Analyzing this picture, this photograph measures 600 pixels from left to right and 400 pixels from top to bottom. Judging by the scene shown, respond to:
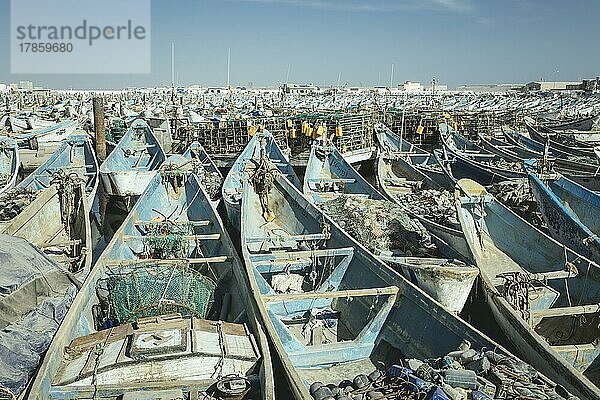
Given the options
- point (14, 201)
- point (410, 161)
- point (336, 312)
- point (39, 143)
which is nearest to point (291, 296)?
point (336, 312)

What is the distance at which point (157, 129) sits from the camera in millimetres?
25219

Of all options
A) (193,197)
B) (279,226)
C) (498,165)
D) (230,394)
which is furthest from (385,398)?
Result: (498,165)

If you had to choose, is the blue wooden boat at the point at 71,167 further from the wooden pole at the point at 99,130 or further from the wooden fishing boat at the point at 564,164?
the wooden fishing boat at the point at 564,164

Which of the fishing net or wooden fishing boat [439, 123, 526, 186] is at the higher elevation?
wooden fishing boat [439, 123, 526, 186]

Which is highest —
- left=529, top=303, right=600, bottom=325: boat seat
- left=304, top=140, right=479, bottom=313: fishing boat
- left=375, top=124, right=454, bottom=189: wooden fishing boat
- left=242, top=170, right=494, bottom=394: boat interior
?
left=375, top=124, right=454, bottom=189: wooden fishing boat

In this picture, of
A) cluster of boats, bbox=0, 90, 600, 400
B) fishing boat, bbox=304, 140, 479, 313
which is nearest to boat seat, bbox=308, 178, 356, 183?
fishing boat, bbox=304, 140, 479, 313

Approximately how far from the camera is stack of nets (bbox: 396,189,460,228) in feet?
43.2

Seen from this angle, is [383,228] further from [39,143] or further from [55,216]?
[39,143]

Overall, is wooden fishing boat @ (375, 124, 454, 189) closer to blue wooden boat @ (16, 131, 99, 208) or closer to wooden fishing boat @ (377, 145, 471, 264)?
wooden fishing boat @ (377, 145, 471, 264)

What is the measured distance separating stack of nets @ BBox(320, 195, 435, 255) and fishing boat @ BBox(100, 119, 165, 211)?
7299 mm

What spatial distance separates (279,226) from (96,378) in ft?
26.4

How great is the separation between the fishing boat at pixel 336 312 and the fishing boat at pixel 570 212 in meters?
4.23

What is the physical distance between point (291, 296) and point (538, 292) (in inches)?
159

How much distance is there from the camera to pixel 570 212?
12539 mm
